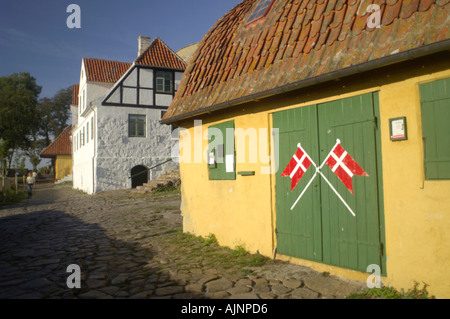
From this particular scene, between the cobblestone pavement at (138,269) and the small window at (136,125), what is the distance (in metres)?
13.1

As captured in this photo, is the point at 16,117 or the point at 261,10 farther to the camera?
the point at 16,117

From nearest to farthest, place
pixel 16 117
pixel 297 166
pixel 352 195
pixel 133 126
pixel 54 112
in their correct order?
pixel 352 195
pixel 297 166
pixel 133 126
pixel 16 117
pixel 54 112

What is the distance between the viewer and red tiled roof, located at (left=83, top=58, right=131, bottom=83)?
2633 centimetres

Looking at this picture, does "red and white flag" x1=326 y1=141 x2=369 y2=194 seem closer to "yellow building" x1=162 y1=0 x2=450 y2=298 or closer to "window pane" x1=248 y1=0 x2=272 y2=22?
"yellow building" x1=162 y1=0 x2=450 y2=298

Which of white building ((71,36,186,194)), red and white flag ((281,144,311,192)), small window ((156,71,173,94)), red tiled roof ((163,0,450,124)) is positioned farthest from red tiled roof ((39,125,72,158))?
red and white flag ((281,144,311,192))

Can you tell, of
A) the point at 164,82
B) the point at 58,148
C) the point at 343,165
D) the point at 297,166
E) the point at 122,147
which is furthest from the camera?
the point at 58,148

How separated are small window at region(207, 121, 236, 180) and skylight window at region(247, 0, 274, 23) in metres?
2.18

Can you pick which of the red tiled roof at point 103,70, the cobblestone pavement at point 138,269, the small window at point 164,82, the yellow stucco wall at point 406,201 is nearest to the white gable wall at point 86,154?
the red tiled roof at point 103,70

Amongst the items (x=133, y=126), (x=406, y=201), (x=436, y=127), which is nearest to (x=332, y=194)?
(x=406, y=201)

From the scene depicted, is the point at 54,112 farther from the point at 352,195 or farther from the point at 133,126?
the point at 352,195

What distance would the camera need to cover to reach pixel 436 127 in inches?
144

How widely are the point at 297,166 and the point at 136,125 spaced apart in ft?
60.0

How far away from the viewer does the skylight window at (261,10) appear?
6.84m

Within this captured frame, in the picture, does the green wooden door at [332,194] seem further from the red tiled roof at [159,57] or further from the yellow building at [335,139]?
the red tiled roof at [159,57]
